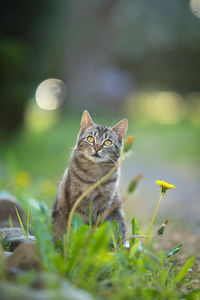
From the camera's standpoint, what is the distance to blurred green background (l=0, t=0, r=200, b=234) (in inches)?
233

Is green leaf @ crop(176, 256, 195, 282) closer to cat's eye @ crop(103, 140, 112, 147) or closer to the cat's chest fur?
the cat's chest fur

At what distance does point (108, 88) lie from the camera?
51.6 feet

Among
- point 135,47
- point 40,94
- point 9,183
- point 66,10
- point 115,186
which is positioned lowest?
point 9,183

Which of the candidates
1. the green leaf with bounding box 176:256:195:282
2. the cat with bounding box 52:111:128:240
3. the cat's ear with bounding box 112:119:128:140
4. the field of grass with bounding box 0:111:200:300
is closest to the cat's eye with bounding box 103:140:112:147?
the cat with bounding box 52:111:128:240

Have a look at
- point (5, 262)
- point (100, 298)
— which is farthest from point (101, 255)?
point (5, 262)

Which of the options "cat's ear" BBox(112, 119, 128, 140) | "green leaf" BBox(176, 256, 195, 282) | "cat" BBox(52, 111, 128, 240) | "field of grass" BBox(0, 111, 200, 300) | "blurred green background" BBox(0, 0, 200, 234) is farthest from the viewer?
"blurred green background" BBox(0, 0, 200, 234)

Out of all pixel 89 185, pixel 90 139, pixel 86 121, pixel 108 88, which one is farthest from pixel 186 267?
pixel 108 88

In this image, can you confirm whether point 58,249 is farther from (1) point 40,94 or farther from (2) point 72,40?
(2) point 72,40

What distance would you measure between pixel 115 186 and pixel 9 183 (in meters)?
2.33

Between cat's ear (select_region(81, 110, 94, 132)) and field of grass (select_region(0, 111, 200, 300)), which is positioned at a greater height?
cat's ear (select_region(81, 110, 94, 132))

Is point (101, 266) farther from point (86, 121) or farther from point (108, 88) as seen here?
point (108, 88)

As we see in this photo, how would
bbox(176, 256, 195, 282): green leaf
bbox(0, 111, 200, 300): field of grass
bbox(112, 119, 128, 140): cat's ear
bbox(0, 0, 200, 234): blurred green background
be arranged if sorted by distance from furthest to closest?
1. bbox(0, 0, 200, 234): blurred green background
2. bbox(112, 119, 128, 140): cat's ear
3. bbox(176, 256, 195, 282): green leaf
4. bbox(0, 111, 200, 300): field of grass

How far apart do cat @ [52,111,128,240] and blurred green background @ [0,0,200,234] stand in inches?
40.5

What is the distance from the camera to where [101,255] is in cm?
166
